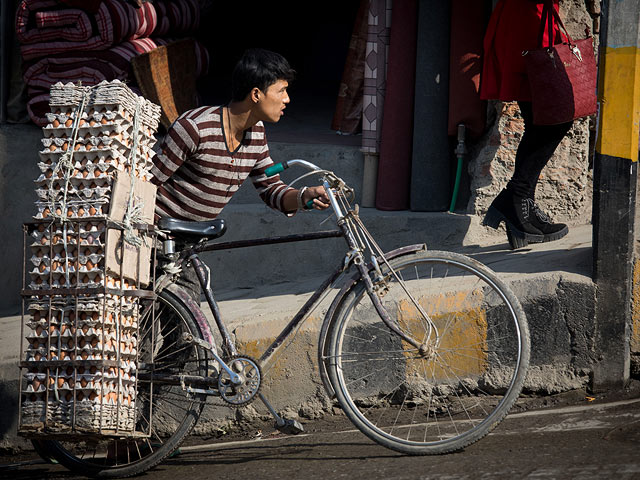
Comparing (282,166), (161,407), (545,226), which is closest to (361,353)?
(282,166)

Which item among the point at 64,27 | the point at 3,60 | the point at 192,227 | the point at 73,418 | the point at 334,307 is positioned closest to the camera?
the point at 73,418

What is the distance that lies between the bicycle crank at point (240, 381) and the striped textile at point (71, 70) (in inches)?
121

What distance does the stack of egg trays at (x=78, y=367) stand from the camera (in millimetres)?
3244

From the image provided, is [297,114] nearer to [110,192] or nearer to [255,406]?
[255,406]

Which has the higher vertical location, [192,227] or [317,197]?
[317,197]

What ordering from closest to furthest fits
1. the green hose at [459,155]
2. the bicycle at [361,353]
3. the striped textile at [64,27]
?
the bicycle at [361,353], the green hose at [459,155], the striped textile at [64,27]

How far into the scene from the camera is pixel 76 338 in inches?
128

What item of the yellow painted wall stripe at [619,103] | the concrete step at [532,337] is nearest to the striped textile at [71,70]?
the concrete step at [532,337]

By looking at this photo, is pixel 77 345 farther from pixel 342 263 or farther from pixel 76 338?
pixel 342 263

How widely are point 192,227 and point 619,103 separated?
7.35 ft

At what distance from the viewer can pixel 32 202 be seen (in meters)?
6.10

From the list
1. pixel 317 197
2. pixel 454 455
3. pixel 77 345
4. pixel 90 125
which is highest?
pixel 90 125

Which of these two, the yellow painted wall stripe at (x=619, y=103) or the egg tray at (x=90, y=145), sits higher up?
the yellow painted wall stripe at (x=619, y=103)

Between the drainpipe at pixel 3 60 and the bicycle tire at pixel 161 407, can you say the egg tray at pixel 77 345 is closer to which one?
the bicycle tire at pixel 161 407
